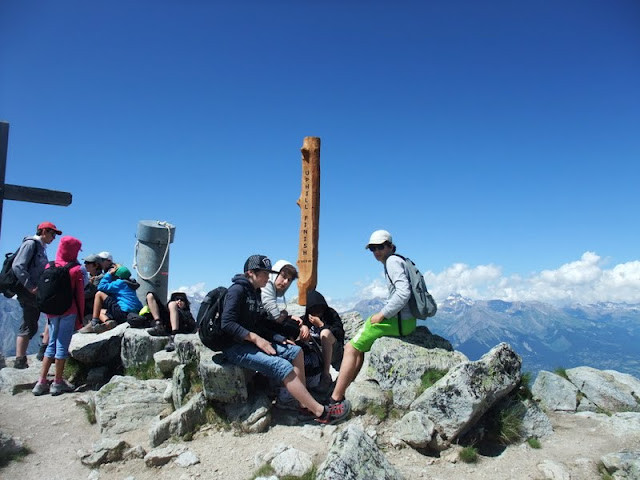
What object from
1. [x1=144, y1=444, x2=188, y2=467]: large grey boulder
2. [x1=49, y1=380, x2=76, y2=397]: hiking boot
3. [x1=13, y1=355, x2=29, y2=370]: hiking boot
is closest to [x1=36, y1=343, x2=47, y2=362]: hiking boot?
[x1=13, y1=355, x2=29, y2=370]: hiking boot

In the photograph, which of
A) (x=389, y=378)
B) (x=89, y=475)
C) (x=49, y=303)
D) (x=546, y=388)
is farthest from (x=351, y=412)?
(x=49, y=303)

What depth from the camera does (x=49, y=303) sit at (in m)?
7.79

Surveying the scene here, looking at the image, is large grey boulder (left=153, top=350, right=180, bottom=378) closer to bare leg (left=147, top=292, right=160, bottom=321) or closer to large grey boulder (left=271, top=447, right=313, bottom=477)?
bare leg (left=147, top=292, right=160, bottom=321)

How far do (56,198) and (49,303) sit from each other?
3.02m

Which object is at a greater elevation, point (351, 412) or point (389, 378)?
point (389, 378)

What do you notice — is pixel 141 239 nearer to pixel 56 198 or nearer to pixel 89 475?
pixel 56 198

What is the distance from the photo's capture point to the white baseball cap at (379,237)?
23.4 ft

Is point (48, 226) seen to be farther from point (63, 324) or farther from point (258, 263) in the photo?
point (258, 263)

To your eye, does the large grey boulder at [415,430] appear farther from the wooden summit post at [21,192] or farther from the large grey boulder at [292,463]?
the wooden summit post at [21,192]

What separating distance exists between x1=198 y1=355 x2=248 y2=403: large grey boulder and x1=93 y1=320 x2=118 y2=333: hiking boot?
4.75m

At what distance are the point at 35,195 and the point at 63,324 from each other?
3.44 meters

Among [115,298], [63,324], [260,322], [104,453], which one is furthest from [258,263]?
[115,298]

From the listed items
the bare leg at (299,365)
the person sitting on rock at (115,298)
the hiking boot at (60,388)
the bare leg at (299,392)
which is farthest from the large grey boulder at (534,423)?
the person sitting on rock at (115,298)

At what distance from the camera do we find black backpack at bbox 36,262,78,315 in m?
7.79
